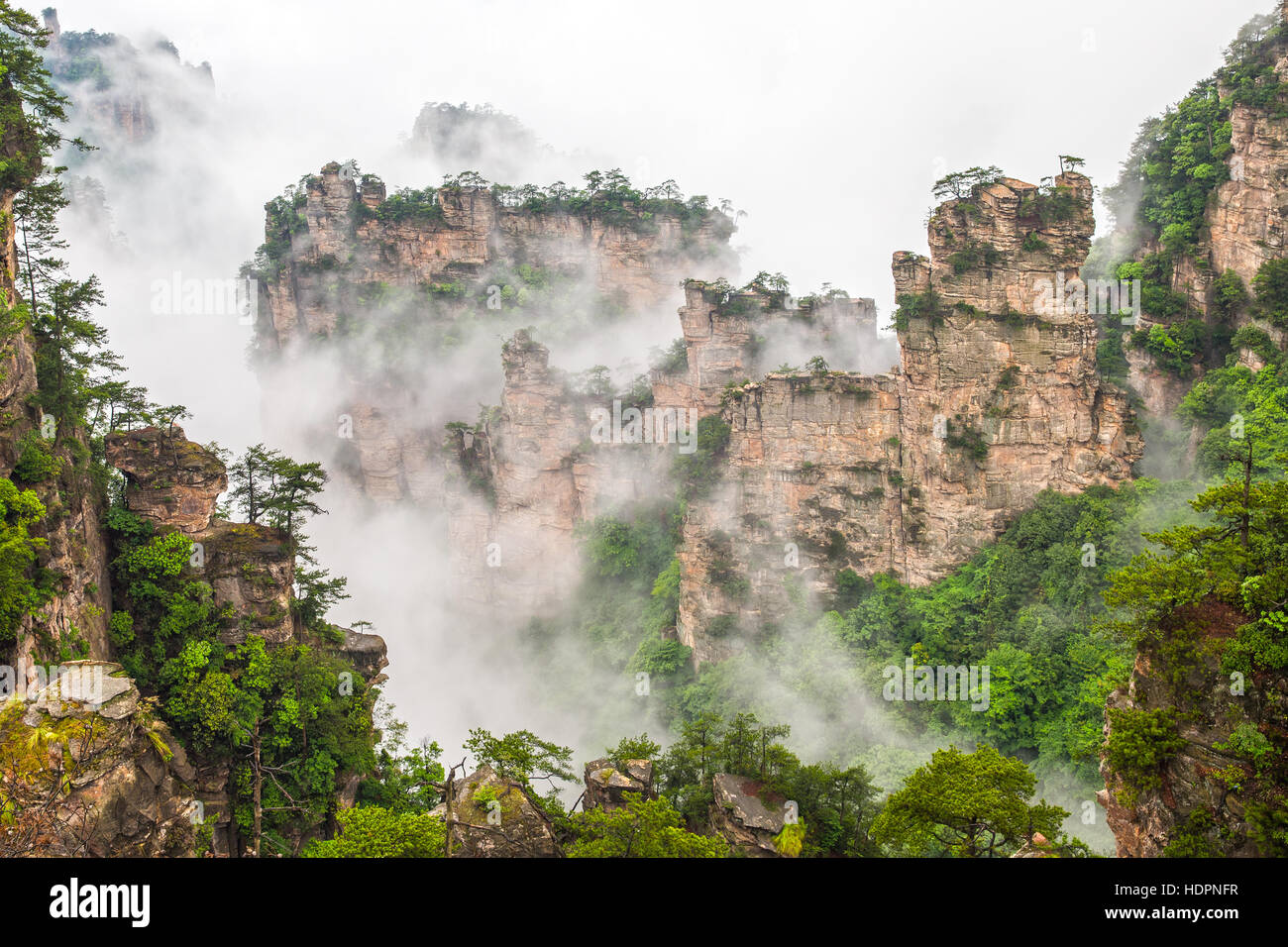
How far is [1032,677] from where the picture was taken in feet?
99.1

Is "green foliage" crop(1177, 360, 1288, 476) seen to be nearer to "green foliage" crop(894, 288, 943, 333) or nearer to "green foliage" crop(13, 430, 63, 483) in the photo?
"green foliage" crop(894, 288, 943, 333)

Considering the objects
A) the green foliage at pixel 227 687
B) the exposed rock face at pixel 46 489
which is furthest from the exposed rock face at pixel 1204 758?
the exposed rock face at pixel 46 489

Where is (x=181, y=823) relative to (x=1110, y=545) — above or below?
below

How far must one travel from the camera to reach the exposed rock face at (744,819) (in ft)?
73.8

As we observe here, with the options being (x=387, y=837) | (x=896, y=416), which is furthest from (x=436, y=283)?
(x=387, y=837)

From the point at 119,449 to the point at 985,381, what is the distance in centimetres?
3299

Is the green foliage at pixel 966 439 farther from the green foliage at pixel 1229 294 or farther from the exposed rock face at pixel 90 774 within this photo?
the exposed rock face at pixel 90 774

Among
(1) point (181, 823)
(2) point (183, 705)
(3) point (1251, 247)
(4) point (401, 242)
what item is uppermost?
(4) point (401, 242)

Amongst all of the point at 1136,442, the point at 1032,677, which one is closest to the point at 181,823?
the point at 1032,677

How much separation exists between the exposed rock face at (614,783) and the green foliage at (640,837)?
14.1 feet

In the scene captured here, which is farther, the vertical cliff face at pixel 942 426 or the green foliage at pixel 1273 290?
the vertical cliff face at pixel 942 426

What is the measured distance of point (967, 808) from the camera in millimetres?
15898

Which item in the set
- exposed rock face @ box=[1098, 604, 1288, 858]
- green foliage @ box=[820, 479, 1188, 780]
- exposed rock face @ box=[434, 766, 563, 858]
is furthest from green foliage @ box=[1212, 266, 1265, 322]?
exposed rock face @ box=[434, 766, 563, 858]
